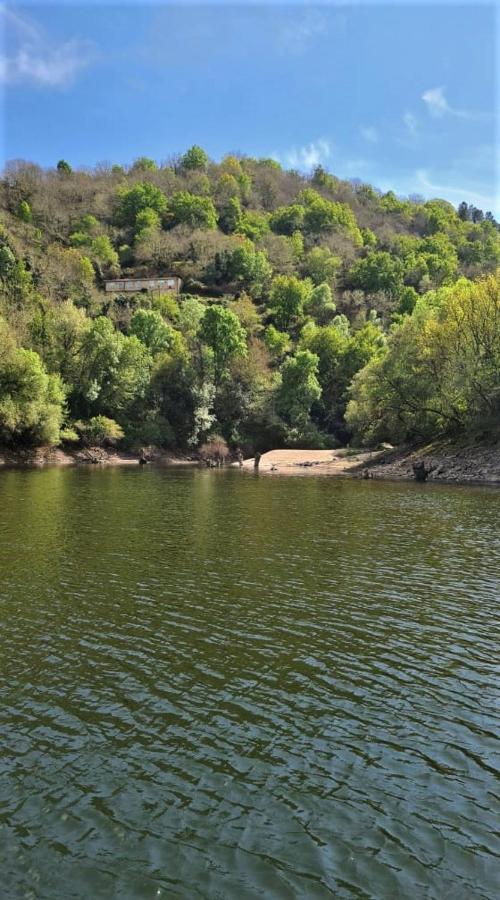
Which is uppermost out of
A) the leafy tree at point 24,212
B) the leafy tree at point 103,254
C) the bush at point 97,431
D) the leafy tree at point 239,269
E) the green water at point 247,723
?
the leafy tree at point 24,212

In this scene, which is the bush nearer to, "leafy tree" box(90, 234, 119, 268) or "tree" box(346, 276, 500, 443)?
"tree" box(346, 276, 500, 443)

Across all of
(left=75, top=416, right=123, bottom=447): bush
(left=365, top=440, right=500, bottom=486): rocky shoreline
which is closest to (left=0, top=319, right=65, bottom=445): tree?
(left=75, top=416, right=123, bottom=447): bush

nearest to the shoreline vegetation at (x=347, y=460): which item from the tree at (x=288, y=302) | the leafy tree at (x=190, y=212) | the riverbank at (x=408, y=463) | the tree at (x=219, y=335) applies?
the riverbank at (x=408, y=463)

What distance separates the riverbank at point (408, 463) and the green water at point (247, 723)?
3575cm

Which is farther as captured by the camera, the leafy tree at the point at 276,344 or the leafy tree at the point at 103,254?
the leafy tree at the point at 103,254

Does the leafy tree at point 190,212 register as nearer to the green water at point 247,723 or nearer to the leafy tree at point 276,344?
the leafy tree at point 276,344

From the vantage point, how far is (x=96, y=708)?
1212 cm

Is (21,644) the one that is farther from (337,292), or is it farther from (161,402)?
(337,292)

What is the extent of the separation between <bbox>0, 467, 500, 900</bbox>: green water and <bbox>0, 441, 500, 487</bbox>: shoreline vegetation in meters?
36.8

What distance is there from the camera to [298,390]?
347ft

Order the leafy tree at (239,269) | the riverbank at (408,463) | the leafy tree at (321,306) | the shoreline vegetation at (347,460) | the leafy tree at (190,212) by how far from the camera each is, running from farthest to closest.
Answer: the leafy tree at (190,212)
the leafy tree at (239,269)
the leafy tree at (321,306)
the shoreline vegetation at (347,460)
the riverbank at (408,463)

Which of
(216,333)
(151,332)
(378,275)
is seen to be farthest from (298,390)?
(378,275)

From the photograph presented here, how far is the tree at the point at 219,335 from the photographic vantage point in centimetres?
10525

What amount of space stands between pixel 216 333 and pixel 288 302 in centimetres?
4898
